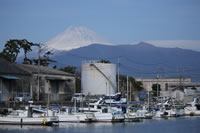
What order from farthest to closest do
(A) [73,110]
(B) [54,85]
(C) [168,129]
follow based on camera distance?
1. (B) [54,85]
2. (A) [73,110]
3. (C) [168,129]

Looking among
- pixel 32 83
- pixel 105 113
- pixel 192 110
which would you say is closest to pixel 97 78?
pixel 32 83

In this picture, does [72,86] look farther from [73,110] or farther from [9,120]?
[9,120]

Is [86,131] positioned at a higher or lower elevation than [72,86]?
lower

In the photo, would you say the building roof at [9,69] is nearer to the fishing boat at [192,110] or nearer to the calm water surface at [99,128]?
the calm water surface at [99,128]

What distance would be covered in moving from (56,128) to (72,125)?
14.6ft

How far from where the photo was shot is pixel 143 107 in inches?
2913

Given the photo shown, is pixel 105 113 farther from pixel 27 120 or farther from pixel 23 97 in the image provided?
pixel 23 97

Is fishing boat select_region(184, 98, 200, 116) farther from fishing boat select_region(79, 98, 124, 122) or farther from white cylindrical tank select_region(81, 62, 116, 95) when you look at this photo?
fishing boat select_region(79, 98, 124, 122)

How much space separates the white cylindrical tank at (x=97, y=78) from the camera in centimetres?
8644

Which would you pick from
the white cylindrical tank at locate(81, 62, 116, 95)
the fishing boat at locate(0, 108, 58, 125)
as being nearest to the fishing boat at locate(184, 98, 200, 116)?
the white cylindrical tank at locate(81, 62, 116, 95)

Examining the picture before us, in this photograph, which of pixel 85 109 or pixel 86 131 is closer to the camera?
pixel 86 131

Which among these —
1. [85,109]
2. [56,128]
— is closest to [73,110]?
[85,109]

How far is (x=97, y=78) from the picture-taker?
283 feet

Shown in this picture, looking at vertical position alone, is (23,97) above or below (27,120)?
above
